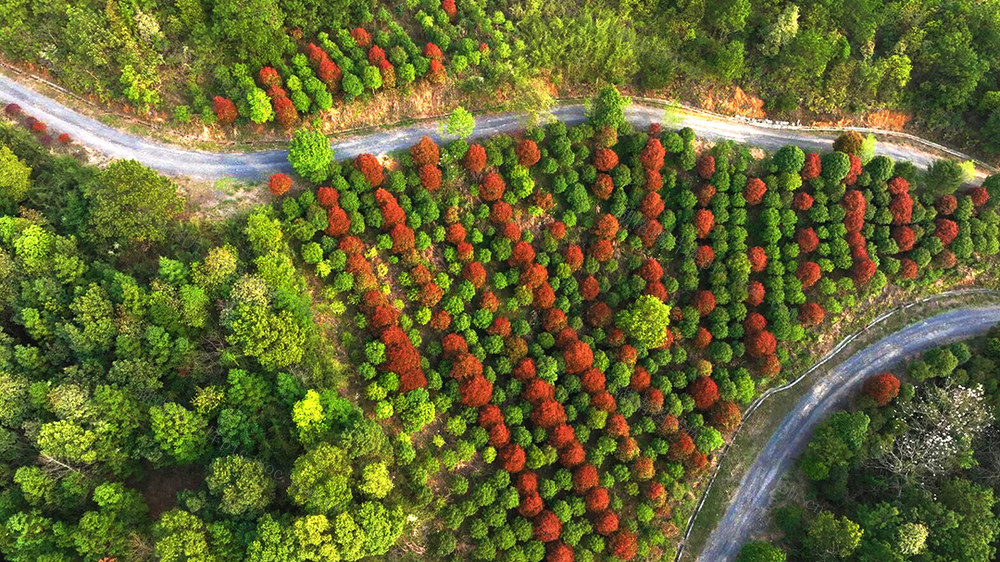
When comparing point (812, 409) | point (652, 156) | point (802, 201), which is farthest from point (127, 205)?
point (812, 409)

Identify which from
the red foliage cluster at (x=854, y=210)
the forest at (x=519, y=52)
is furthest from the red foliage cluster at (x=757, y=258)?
the forest at (x=519, y=52)

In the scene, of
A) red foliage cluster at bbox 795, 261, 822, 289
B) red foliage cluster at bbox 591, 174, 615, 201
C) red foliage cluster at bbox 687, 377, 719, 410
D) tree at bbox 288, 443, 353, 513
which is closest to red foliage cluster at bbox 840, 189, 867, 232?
red foliage cluster at bbox 795, 261, 822, 289

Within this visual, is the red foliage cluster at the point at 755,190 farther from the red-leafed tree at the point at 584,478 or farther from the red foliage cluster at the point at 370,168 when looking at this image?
the red foliage cluster at the point at 370,168

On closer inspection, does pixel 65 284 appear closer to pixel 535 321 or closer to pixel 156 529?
pixel 156 529

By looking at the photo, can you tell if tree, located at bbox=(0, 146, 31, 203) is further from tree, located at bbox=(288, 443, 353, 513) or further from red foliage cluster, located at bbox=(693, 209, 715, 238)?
red foliage cluster, located at bbox=(693, 209, 715, 238)

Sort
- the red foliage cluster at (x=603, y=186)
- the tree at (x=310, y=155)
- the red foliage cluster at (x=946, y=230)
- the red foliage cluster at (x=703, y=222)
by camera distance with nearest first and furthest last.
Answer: the tree at (x=310, y=155) < the red foliage cluster at (x=603, y=186) < the red foliage cluster at (x=703, y=222) < the red foliage cluster at (x=946, y=230)

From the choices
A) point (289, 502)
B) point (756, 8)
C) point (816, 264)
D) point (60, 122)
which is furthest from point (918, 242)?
point (60, 122)

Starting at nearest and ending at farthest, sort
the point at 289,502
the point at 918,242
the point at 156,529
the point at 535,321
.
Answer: the point at 156,529, the point at 289,502, the point at 535,321, the point at 918,242
